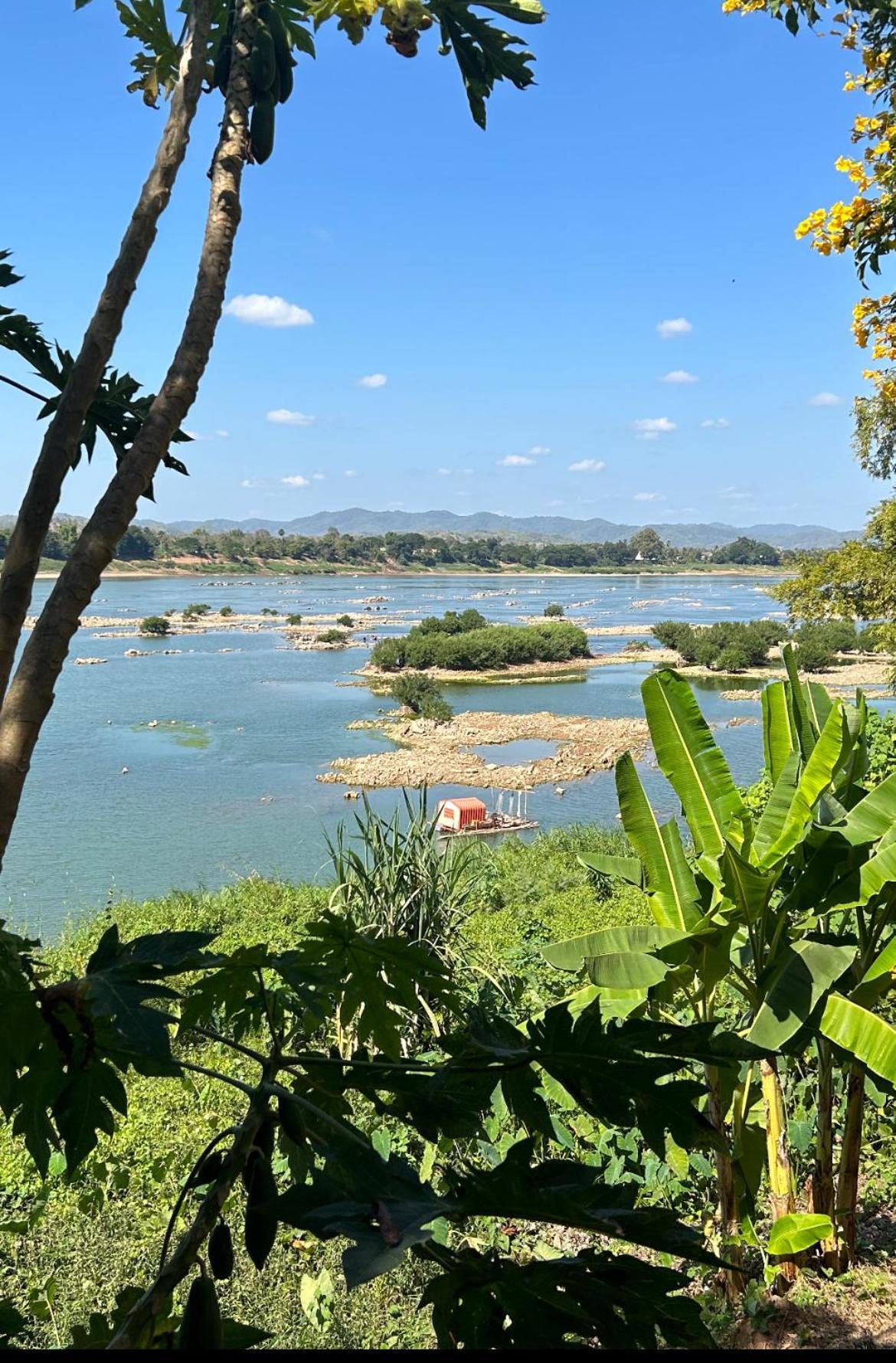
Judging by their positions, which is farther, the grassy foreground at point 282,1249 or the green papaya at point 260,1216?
the grassy foreground at point 282,1249

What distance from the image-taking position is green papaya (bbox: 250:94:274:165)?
7.88 ft

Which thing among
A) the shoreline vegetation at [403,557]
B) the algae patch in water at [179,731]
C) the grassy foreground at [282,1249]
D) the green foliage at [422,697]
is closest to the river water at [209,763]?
the algae patch in water at [179,731]

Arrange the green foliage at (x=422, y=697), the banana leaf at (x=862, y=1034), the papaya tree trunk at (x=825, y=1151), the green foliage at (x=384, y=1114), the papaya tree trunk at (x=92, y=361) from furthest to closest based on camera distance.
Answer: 1. the green foliage at (x=422, y=697)
2. the papaya tree trunk at (x=825, y=1151)
3. the banana leaf at (x=862, y=1034)
4. the papaya tree trunk at (x=92, y=361)
5. the green foliage at (x=384, y=1114)

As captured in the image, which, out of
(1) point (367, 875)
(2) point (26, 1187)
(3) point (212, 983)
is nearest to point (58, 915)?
(1) point (367, 875)

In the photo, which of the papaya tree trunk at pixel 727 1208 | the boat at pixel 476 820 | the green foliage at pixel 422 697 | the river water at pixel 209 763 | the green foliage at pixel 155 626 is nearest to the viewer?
the papaya tree trunk at pixel 727 1208

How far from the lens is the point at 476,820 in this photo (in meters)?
13.1

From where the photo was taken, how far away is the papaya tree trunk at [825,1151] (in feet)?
8.84

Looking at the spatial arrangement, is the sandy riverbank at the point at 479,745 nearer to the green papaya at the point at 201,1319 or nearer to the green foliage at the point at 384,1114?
the green foliage at the point at 384,1114

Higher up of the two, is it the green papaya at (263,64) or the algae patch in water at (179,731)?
the green papaya at (263,64)

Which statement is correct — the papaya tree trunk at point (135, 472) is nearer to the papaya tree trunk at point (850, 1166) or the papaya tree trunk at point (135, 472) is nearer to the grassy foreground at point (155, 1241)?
the grassy foreground at point (155, 1241)

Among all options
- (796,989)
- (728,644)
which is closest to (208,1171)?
(796,989)

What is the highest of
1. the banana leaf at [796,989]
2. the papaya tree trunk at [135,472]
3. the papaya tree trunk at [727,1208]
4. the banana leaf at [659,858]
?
the papaya tree trunk at [135,472]

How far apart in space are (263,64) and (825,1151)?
3128 millimetres

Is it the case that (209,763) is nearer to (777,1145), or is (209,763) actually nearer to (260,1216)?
(777,1145)
